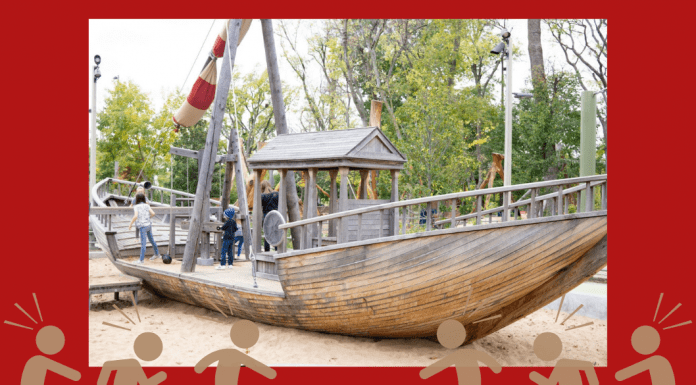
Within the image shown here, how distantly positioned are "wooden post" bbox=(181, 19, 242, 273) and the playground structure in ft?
0.05

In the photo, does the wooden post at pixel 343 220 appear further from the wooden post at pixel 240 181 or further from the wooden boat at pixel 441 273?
the wooden post at pixel 240 181

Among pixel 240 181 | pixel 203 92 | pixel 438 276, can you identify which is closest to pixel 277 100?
pixel 240 181

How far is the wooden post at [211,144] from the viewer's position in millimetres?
7043

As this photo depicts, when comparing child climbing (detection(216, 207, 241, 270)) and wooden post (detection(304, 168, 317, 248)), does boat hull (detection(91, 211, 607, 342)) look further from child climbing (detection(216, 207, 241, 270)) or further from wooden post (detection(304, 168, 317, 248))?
child climbing (detection(216, 207, 241, 270))

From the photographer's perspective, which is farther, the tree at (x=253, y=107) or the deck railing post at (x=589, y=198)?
the tree at (x=253, y=107)

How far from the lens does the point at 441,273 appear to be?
16.6 ft

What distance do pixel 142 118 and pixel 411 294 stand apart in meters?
14.8

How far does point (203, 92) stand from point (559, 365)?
721 centimetres
